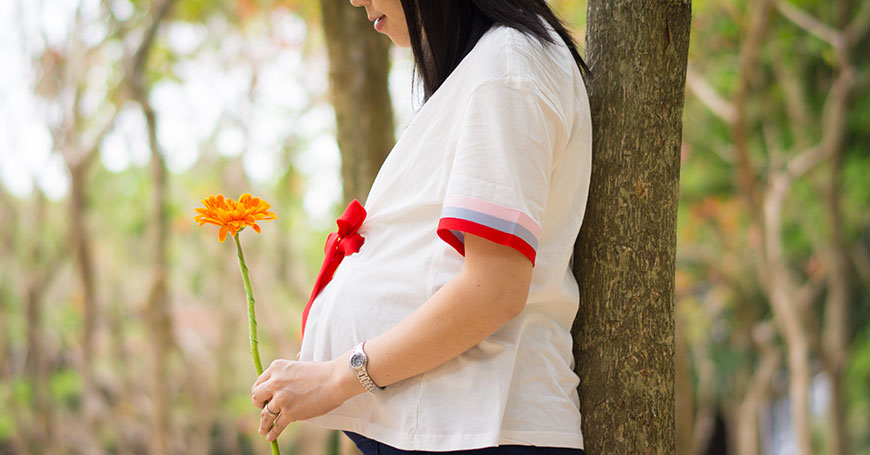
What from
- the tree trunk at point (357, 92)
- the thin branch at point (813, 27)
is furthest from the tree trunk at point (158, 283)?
the thin branch at point (813, 27)

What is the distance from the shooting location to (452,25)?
1249mm

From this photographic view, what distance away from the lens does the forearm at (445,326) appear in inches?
41.2

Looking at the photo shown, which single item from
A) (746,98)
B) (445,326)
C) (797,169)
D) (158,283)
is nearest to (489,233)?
(445,326)

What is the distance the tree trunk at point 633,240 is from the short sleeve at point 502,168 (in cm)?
27

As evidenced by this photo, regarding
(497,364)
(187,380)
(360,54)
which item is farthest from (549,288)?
(187,380)

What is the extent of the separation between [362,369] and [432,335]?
0.11 metres

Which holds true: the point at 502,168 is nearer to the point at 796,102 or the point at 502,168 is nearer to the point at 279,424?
the point at 279,424

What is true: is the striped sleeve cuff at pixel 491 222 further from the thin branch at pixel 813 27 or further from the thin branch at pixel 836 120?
the thin branch at pixel 836 120

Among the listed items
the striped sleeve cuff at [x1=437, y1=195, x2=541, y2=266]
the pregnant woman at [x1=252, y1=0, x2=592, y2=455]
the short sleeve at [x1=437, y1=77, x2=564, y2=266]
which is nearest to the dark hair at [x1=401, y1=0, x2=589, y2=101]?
the pregnant woman at [x1=252, y1=0, x2=592, y2=455]

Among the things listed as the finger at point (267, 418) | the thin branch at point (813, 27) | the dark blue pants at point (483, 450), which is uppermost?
the thin branch at point (813, 27)

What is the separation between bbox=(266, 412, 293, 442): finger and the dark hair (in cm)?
55

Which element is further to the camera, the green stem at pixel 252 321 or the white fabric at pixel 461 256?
the green stem at pixel 252 321

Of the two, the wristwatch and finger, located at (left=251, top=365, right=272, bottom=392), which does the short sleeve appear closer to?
the wristwatch

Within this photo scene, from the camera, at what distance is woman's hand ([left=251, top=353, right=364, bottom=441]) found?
111 cm
